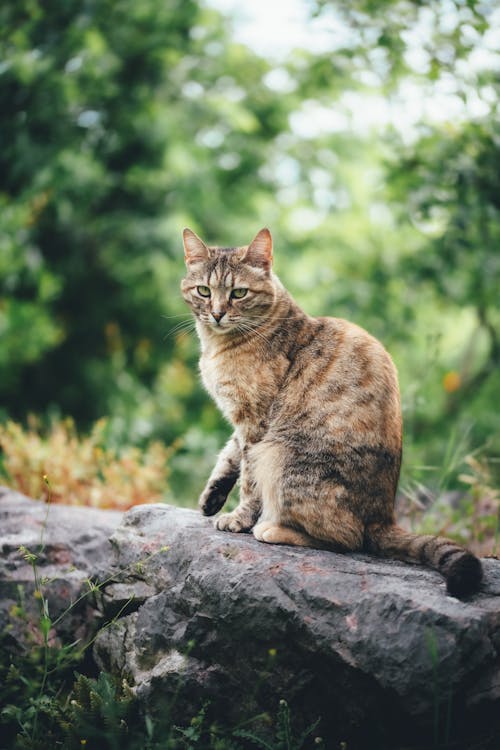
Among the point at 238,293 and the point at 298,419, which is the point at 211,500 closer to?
the point at 298,419

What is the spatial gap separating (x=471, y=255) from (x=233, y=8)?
6047mm

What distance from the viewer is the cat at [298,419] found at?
9.72ft

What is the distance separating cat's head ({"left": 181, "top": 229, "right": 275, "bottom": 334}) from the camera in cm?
358

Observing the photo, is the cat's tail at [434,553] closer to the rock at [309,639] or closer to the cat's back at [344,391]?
the rock at [309,639]

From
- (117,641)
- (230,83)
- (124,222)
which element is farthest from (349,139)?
(117,641)

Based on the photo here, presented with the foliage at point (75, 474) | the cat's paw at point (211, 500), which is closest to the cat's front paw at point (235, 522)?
the cat's paw at point (211, 500)

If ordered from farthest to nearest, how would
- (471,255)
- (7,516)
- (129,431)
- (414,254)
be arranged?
(129,431)
(414,254)
(471,255)
(7,516)

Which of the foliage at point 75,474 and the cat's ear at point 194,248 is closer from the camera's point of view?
the cat's ear at point 194,248

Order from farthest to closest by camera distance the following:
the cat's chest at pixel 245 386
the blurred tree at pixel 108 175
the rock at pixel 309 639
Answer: the blurred tree at pixel 108 175, the cat's chest at pixel 245 386, the rock at pixel 309 639

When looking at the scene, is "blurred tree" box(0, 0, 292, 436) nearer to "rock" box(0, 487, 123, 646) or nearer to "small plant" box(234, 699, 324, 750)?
"rock" box(0, 487, 123, 646)

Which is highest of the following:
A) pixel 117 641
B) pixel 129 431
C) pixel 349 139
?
pixel 349 139

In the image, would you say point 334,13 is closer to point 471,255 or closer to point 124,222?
point 471,255

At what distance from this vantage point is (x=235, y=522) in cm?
322

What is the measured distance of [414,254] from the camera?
613 cm
